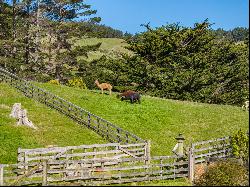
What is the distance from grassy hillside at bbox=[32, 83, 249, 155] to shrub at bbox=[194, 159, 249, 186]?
13.1 m

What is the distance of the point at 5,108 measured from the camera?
40.3 m

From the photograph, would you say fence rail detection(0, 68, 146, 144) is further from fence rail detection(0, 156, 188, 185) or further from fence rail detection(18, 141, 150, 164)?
fence rail detection(0, 156, 188, 185)

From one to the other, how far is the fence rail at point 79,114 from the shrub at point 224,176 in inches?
410

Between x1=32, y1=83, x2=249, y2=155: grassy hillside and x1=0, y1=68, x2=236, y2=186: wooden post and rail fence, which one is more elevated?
x1=32, y1=83, x2=249, y2=155: grassy hillside

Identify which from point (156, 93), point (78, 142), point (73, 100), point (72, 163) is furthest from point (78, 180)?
point (156, 93)

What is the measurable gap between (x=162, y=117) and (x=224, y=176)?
70.4ft

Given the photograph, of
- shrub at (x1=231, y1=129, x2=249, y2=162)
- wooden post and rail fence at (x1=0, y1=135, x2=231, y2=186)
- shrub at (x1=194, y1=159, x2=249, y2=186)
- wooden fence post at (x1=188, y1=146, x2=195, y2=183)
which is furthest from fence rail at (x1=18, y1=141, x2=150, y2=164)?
shrub at (x1=194, y1=159, x2=249, y2=186)

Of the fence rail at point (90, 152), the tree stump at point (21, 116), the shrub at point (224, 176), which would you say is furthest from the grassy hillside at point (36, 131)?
the shrub at point (224, 176)

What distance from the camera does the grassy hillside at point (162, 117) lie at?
41656 millimetres

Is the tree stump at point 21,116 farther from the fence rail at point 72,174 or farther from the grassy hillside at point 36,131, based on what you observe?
the fence rail at point 72,174

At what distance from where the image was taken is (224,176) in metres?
24.1

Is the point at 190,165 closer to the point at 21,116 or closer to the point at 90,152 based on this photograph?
the point at 90,152

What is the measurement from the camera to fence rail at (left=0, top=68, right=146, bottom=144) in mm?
37750

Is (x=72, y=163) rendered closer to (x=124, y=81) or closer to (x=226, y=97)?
(x=124, y=81)
